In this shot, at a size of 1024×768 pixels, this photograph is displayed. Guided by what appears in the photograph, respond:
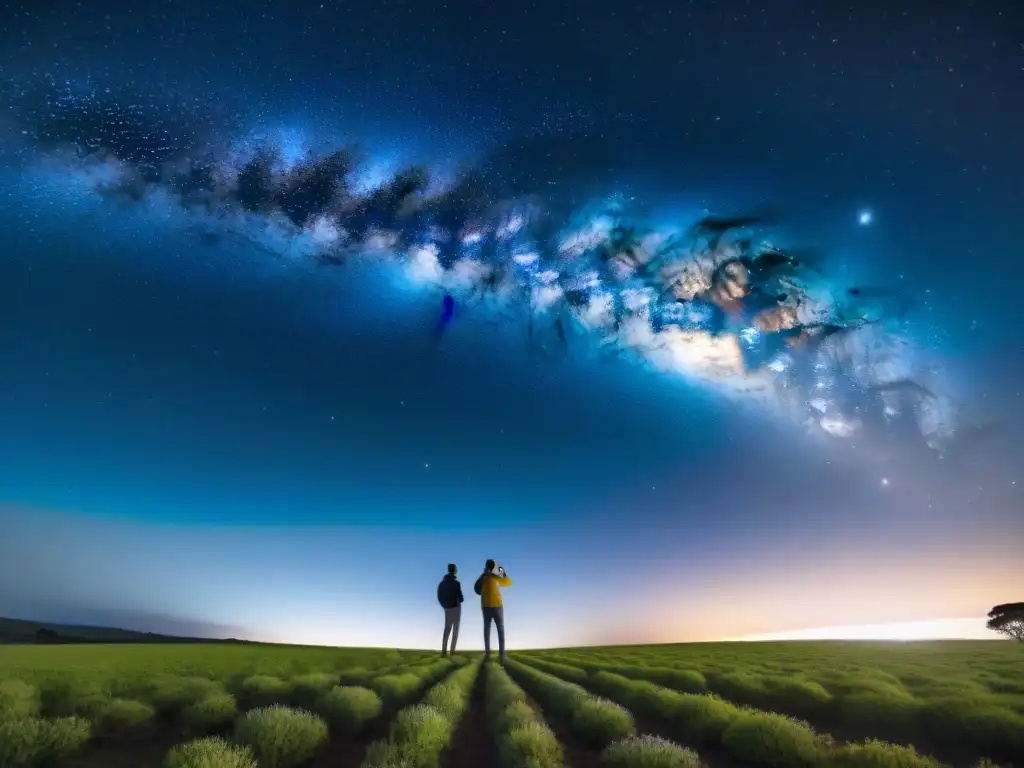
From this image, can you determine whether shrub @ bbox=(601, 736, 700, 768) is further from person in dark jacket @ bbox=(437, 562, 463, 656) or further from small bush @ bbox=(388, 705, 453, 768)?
person in dark jacket @ bbox=(437, 562, 463, 656)

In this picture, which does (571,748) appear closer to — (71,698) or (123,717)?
(123,717)

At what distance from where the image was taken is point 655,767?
196 inches

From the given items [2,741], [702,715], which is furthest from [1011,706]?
[2,741]

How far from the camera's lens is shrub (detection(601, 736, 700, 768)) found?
5.03 meters

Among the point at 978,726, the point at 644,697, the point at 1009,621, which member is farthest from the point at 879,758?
the point at 1009,621

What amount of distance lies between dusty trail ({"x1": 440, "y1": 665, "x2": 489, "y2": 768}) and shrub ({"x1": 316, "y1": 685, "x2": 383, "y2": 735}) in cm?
130

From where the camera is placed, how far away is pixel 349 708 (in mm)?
7344

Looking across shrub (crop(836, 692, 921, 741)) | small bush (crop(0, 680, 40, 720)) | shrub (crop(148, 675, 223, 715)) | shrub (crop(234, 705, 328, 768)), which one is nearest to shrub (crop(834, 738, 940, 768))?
shrub (crop(836, 692, 921, 741))

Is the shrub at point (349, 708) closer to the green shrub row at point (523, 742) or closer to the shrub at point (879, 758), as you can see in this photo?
the green shrub row at point (523, 742)

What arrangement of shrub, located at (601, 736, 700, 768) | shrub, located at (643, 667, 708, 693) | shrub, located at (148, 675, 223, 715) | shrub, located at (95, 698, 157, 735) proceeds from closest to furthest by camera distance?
shrub, located at (601, 736, 700, 768) → shrub, located at (95, 698, 157, 735) → shrub, located at (148, 675, 223, 715) → shrub, located at (643, 667, 708, 693)

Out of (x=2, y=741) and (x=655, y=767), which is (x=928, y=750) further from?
(x=2, y=741)

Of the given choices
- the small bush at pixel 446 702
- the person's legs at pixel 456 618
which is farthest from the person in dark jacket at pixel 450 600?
the small bush at pixel 446 702

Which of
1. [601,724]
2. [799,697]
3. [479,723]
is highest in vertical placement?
[601,724]

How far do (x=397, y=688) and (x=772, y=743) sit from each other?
6313 millimetres
